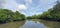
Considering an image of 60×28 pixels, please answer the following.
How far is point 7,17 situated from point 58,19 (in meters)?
3.14

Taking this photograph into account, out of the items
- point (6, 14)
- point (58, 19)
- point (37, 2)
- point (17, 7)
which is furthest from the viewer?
point (6, 14)

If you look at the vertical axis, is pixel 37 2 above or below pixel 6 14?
above

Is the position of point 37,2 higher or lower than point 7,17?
higher

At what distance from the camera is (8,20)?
8.89 metres

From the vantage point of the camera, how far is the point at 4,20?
8.34m

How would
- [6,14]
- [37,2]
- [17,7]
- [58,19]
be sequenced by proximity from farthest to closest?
[6,14]
[58,19]
[17,7]
[37,2]

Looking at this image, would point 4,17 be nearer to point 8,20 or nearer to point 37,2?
point 8,20

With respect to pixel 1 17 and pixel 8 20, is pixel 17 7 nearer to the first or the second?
pixel 1 17

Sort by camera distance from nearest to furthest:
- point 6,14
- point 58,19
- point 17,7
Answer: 1. point 17,7
2. point 58,19
3. point 6,14

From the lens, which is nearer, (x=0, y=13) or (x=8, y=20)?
(x=0, y=13)

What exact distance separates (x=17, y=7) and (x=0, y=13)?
3224mm

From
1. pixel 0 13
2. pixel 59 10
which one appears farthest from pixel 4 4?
pixel 59 10

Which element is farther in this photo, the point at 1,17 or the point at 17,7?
the point at 1,17

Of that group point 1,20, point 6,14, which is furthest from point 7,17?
point 1,20
